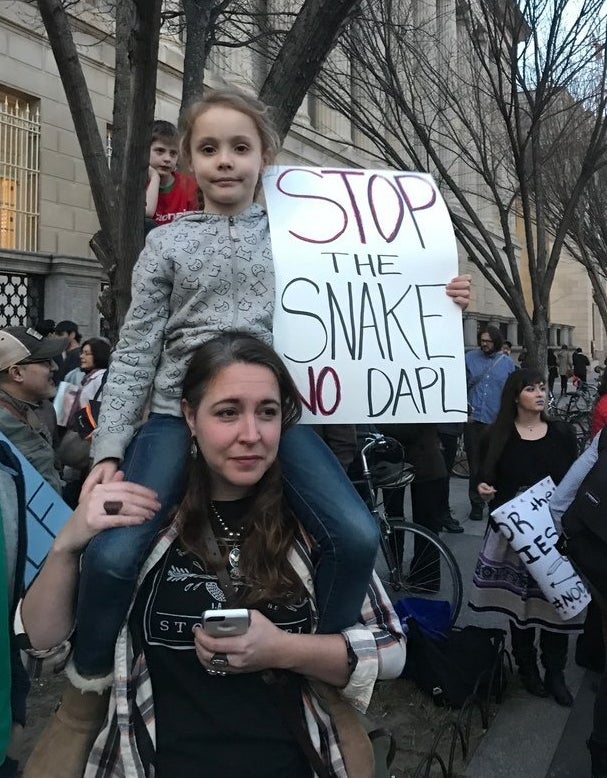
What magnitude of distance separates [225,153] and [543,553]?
2.67 m

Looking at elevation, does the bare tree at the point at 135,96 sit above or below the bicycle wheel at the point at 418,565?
above

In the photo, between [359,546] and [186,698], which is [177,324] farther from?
[186,698]

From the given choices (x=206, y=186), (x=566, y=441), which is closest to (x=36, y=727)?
(x=206, y=186)

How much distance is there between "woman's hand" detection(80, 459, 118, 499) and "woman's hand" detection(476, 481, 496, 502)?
2942 millimetres

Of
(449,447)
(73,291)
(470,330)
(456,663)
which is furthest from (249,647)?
(470,330)

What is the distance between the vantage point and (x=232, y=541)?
5.65 ft

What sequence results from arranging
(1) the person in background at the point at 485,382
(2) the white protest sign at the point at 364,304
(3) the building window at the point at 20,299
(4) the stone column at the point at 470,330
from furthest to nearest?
(4) the stone column at the point at 470,330 → (3) the building window at the point at 20,299 → (1) the person in background at the point at 485,382 → (2) the white protest sign at the point at 364,304

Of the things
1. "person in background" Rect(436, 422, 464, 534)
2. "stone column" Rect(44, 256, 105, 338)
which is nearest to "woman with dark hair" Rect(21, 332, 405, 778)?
"person in background" Rect(436, 422, 464, 534)

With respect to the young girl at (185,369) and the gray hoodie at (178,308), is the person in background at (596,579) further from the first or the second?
the gray hoodie at (178,308)

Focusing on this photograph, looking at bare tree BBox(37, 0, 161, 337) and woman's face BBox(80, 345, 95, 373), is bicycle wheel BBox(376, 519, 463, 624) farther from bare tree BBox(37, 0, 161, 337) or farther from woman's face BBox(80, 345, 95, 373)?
woman's face BBox(80, 345, 95, 373)

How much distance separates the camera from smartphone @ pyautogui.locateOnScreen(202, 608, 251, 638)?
146cm

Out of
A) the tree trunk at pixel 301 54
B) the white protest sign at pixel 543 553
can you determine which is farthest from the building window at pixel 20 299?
the white protest sign at pixel 543 553

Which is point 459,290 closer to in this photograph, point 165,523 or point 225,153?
point 225,153

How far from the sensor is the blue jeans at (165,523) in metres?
1.60
